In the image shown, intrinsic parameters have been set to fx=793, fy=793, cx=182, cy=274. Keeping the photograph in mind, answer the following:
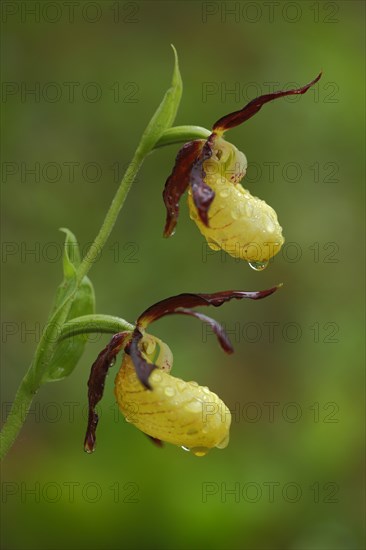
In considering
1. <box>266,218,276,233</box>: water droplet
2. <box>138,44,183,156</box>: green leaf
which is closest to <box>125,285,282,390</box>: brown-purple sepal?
<box>266,218,276,233</box>: water droplet

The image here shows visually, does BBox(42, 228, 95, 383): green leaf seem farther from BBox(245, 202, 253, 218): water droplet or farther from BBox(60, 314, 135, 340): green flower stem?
BBox(245, 202, 253, 218): water droplet

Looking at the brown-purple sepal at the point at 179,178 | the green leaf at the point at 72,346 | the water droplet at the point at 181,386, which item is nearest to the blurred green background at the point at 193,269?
the green leaf at the point at 72,346

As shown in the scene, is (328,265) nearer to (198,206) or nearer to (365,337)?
(365,337)

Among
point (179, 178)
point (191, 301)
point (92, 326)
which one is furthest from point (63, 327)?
point (179, 178)

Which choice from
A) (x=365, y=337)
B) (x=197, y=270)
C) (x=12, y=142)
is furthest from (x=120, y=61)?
(x=365, y=337)

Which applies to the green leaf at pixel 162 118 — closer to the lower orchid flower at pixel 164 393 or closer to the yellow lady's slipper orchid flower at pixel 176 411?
the lower orchid flower at pixel 164 393

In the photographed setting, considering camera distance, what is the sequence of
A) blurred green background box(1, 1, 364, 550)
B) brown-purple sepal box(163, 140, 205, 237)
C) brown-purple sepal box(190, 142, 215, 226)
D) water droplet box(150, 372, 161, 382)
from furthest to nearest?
1. blurred green background box(1, 1, 364, 550)
2. brown-purple sepal box(163, 140, 205, 237)
3. water droplet box(150, 372, 161, 382)
4. brown-purple sepal box(190, 142, 215, 226)

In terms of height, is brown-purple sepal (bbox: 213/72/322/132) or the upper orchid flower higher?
brown-purple sepal (bbox: 213/72/322/132)

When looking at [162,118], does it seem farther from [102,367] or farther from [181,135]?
[102,367]
